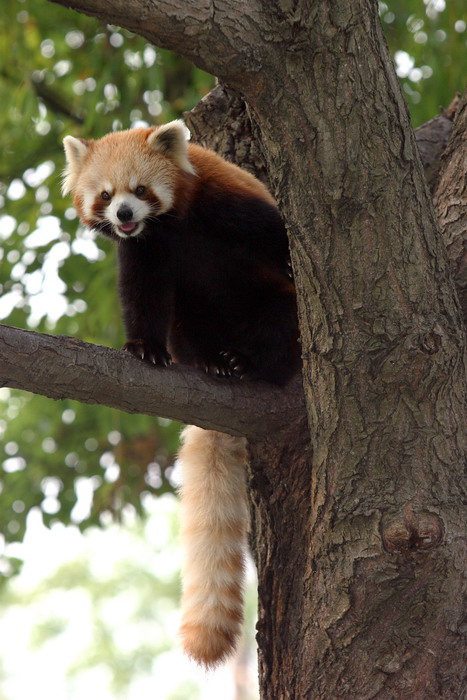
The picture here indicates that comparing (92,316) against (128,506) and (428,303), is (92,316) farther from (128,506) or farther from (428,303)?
(428,303)

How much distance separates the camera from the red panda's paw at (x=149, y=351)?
2667mm

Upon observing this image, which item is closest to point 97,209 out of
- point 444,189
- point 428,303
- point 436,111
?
point 444,189

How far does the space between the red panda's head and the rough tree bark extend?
98 centimetres

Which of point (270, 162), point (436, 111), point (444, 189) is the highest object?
point (436, 111)

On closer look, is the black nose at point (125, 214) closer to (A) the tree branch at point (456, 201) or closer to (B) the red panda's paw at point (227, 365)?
(B) the red panda's paw at point (227, 365)

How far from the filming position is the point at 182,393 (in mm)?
2408

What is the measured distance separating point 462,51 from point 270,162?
8.05 feet

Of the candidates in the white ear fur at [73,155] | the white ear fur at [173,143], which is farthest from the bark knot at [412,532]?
the white ear fur at [73,155]

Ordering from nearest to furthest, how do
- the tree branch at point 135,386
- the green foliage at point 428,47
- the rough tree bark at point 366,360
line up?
the rough tree bark at point 366,360 < the tree branch at point 135,386 < the green foliage at point 428,47

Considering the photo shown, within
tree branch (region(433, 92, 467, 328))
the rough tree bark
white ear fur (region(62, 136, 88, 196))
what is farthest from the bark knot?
white ear fur (region(62, 136, 88, 196))

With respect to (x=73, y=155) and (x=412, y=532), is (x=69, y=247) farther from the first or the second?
(x=412, y=532)

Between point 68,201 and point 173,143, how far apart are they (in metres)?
1.44

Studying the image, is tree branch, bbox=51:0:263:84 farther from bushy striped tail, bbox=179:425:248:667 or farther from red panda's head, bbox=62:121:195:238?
bushy striped tail, bbox=179:425:248:667

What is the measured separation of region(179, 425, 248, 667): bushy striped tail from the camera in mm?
2648
